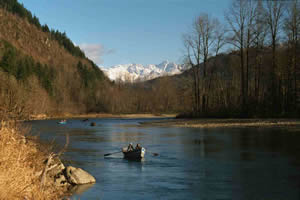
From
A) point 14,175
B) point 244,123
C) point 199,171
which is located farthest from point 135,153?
point 244,123

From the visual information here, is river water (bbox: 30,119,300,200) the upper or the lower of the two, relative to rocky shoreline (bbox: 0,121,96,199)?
lower

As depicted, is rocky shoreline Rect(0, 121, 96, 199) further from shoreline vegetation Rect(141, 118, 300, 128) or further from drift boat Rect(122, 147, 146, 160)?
shoreline vegetation Rect(141, 118, 300, 128)

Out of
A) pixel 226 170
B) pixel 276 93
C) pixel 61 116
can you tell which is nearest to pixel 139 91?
pixel 61 116

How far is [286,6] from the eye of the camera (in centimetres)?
5209

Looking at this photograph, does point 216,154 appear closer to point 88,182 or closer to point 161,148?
point 161,148

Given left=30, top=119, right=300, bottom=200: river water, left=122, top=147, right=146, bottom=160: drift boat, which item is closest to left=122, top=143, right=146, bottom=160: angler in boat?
left=122, top=147, right=146, bottom=160: drift boat

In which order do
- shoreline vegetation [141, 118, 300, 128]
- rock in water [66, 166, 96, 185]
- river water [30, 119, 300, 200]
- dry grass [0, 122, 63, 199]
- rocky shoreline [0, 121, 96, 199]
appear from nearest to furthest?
dry grass [0, 122, 63, 199], rocky shoreline [0, 121, 96, 199], river water [30, 119, 300, 200], rock in water [66, 166, 96, 185], shoreline vegetation [141, 118, 300, 128]

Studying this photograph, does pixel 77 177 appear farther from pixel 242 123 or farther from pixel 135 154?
pixel 242 123

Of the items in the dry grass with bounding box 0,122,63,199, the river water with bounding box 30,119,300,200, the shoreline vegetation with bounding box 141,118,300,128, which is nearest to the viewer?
the dry grass with bounding box 0,122,63,199

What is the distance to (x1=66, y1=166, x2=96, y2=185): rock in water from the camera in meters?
17.9

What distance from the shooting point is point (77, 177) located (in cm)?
1812

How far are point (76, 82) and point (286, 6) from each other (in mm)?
123936

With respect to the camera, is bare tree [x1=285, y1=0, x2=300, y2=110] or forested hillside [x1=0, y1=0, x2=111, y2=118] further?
forested hillside [x1=0, y1=0, x2=111, y2=118]

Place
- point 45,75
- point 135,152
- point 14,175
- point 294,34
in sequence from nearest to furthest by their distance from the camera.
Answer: point 14,175 → point 135,152 → point 294,34 → point 45,75
